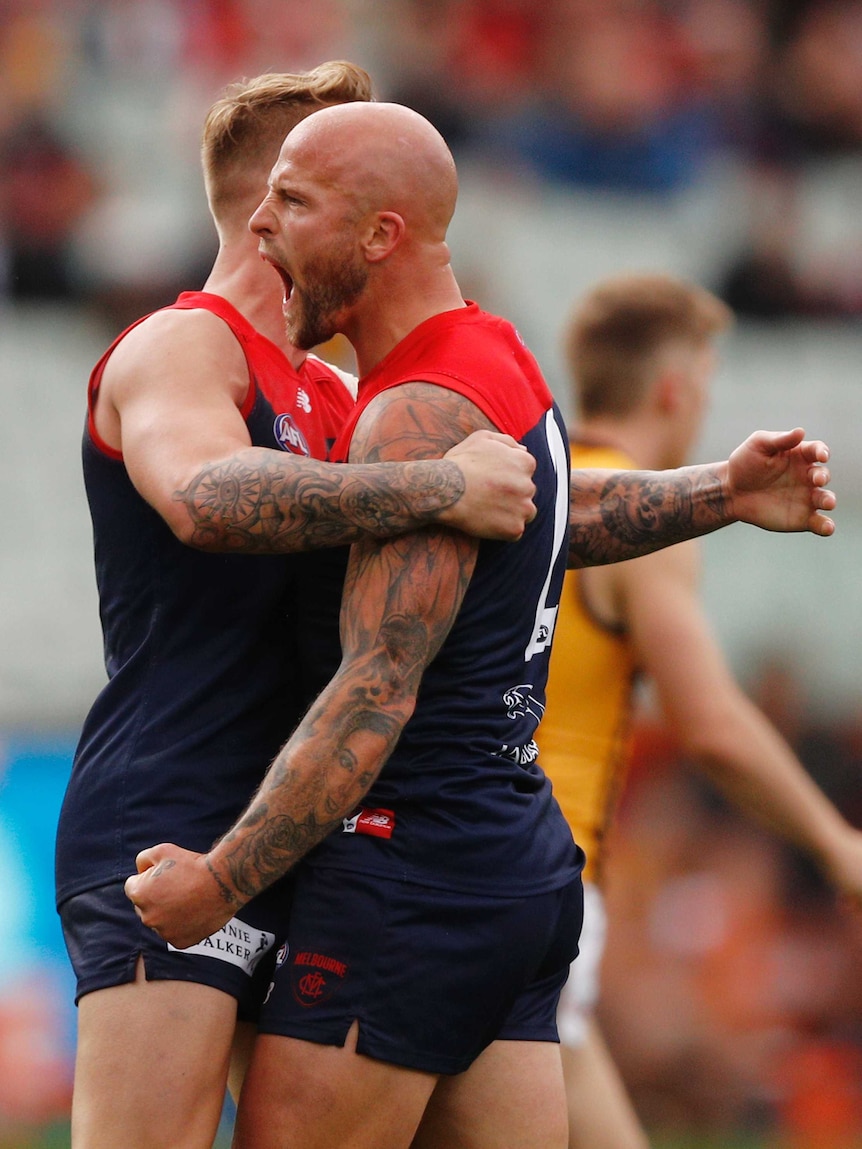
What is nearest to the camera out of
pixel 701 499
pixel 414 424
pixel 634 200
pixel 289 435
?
pixel 414 424

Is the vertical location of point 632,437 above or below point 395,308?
below

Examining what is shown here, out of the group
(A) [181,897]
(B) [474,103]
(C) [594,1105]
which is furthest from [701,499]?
(B) [474,103]

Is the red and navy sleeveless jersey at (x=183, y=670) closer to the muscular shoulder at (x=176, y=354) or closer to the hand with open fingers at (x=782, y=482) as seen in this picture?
the muscular shoulder at (x=176, y=354)

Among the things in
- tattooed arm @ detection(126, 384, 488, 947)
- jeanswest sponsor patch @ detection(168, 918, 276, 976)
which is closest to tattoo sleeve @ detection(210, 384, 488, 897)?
tattooed arm @ detection(126, 384, 488, 947)

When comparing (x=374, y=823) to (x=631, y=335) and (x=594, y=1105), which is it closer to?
(x=594, y=1105)

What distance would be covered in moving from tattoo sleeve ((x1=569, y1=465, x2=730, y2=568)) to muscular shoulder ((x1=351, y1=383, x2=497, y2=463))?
75 cm

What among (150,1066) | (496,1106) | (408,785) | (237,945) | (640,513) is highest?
(640,513)

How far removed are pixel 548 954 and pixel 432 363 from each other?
1.15 meters

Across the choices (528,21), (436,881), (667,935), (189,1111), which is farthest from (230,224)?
(528,21)

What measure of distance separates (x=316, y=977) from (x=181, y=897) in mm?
301

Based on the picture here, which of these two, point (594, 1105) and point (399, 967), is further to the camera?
point (594, 1105)

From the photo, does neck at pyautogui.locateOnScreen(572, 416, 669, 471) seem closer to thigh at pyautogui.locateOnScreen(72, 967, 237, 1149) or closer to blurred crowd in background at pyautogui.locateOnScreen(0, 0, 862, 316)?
thigh at pyautogui.locateOnScreen(72, 967, 237, 1149)

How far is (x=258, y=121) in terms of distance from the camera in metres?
3.45

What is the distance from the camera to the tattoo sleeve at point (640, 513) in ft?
11.5
